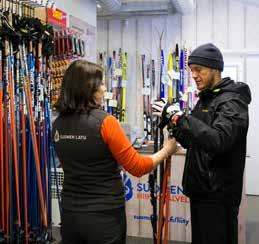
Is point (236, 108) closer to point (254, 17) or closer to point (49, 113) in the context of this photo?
point (49, 113)

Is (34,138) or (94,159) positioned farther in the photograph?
(34,138)

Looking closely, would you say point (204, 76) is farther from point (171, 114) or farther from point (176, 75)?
point (176, 75)

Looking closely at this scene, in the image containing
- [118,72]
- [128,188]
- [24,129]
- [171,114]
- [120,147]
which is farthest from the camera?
[118,72]

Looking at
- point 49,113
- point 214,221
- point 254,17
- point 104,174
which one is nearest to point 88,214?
point 104,174

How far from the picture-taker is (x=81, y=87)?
165cm

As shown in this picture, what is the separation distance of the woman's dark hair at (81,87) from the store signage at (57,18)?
164 cm

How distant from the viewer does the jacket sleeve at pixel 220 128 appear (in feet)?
5.68

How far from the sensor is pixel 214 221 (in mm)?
1927

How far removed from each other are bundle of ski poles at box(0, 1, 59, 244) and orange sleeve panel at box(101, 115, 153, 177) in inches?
40.5

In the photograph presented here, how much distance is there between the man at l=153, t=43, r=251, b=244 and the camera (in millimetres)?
1816

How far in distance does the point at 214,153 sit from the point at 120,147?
20.0 inches

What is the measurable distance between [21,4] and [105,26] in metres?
3.18

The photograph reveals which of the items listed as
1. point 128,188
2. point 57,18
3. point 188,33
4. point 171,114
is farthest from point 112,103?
point 171,114

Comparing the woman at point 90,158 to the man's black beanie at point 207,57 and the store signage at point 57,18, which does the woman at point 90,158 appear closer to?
the man's black beanie at point 207,57
